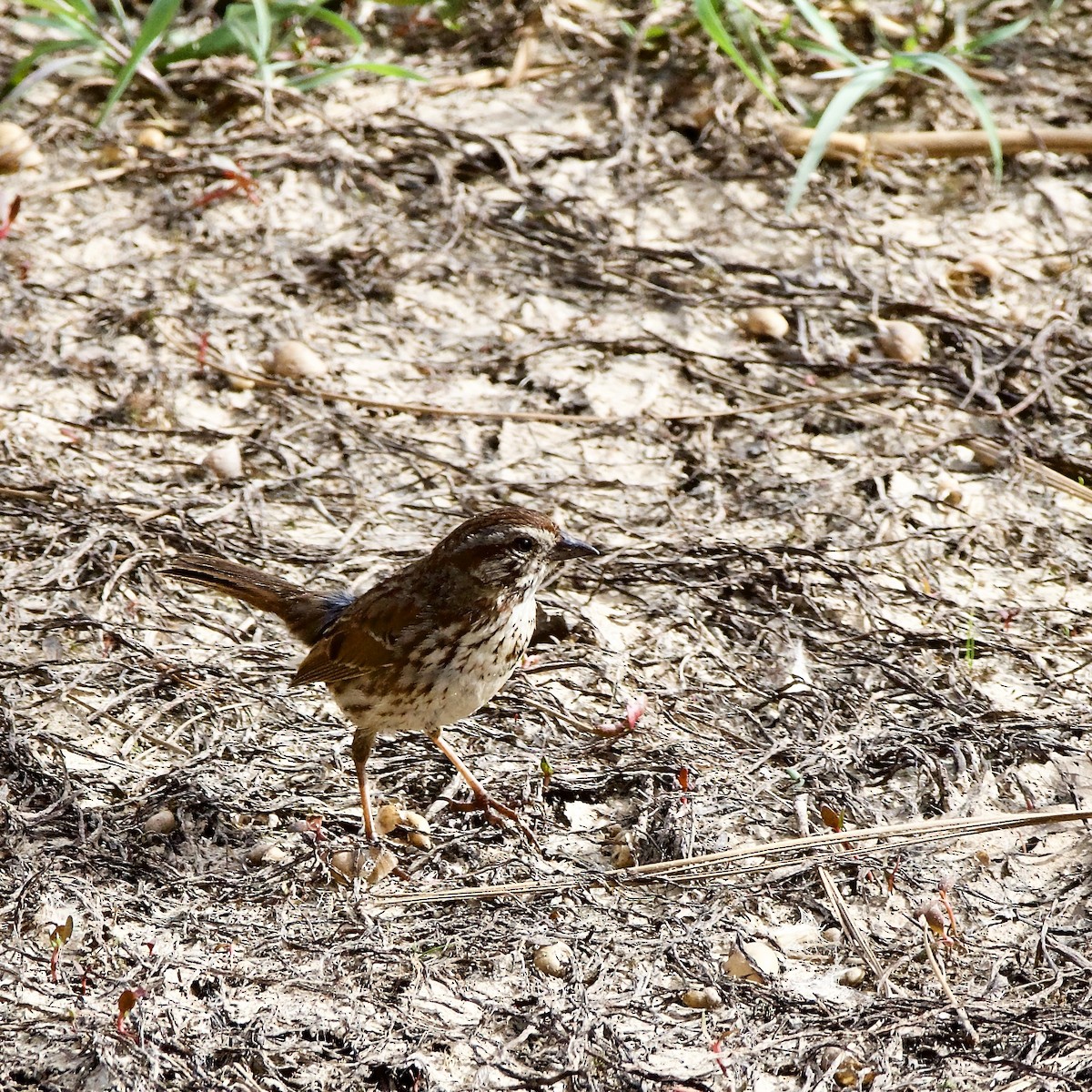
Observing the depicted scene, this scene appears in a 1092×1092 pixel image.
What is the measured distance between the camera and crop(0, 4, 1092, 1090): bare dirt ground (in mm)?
3967

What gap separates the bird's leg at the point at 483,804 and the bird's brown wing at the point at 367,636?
0.39 metres

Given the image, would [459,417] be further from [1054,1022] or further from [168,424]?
[1054,1022]

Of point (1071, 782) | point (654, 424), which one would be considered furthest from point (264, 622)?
point (1071, 782)

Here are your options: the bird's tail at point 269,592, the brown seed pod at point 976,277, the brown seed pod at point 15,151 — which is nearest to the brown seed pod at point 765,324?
the brown seed pod at point 976,277

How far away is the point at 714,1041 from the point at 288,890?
1.37m

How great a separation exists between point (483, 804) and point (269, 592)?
3.61ft

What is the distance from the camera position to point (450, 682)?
4480mm

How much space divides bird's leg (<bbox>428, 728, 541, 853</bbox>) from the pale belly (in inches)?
10.4

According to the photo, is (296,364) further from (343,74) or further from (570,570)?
(343,74)

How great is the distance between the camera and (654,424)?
654 cm

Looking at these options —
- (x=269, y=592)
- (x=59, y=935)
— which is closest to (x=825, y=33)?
(x=269, y=592)

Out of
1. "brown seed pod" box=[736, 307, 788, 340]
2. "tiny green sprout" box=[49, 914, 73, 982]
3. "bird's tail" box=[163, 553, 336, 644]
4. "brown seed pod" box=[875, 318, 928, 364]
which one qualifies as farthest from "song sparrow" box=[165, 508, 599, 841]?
"brown seed pod" box=[875, 318, 928, 364]

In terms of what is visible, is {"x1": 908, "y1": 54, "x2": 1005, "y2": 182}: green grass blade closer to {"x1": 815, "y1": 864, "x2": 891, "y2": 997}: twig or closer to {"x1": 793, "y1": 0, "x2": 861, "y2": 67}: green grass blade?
{"x1": 793, "y1": 0, "x2": 861, "y2": 67}: green grass blade

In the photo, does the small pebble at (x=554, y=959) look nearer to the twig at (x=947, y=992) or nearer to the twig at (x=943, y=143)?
the twig at (x=947, y=992)
